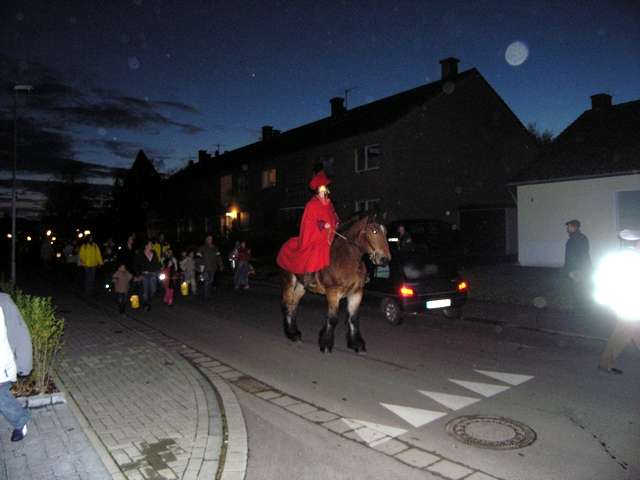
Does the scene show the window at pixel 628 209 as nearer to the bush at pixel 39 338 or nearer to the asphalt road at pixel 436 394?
the asphalt road at pixel 436 394

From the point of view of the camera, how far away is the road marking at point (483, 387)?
6.16 metres

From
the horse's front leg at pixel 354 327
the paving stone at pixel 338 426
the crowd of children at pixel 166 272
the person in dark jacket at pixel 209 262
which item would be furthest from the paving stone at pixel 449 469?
the person in dark jacket at pixel 209 262

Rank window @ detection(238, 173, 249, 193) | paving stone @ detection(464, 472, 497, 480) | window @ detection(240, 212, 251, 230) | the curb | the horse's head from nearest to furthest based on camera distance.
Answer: paving stone @ detection(464, 472, 497, 480)
the curb
the horse's head
window @ detection(238, 173, 249, 193)
window @ detection(240, 212, 251, 230)

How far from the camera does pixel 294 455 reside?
4.60 meters

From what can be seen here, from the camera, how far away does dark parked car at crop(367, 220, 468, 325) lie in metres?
10.1

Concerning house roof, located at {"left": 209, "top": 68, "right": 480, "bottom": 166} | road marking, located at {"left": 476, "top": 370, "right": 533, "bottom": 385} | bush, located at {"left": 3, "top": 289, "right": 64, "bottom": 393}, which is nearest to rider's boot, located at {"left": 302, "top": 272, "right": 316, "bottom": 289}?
road marking, located at {"left": 476, "top": 370, "right": 533, "bottom": 385}

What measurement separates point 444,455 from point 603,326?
22.0 feet

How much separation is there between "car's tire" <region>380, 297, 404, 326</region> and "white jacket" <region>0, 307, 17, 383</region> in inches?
284

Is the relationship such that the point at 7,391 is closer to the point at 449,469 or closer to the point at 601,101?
the point at 449,469

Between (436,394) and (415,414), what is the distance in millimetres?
736

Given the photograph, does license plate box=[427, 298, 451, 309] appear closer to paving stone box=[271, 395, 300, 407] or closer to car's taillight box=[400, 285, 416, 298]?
car's taillight box=[400, 285, 416, 298]

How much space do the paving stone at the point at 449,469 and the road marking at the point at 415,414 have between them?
0.86 metres

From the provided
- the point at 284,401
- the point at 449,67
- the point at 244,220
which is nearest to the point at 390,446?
the point at 284,401

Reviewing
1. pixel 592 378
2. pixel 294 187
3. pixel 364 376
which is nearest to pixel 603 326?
pixel 592 378
